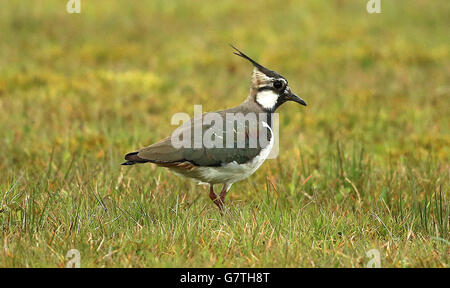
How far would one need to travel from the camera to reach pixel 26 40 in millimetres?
13391

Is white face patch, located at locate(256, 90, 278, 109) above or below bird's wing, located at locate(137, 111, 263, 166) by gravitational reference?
above

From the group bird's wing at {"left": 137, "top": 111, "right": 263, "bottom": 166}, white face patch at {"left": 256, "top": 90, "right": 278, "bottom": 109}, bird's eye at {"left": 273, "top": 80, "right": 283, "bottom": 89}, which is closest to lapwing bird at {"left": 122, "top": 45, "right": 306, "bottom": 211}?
bird's wing at {"left": 137, "top": 111, "right": 263, "bottom": 166}

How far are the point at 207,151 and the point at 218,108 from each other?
13.8ft

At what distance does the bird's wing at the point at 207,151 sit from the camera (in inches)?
213

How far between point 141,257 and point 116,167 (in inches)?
87.0

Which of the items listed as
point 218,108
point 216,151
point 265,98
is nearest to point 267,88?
point 265,98

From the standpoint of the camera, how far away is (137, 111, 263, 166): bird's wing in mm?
5398

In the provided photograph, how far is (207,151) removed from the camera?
544cm

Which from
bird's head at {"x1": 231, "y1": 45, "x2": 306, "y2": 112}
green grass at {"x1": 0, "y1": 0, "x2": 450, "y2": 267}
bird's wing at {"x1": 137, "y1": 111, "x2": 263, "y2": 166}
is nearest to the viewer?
green grass at {"x1": 0, "y1": 0, "x2": 450, "y2": 267}

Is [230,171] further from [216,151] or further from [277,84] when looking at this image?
[277,84]

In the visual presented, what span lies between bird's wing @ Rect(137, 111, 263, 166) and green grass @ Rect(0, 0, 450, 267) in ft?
1.19

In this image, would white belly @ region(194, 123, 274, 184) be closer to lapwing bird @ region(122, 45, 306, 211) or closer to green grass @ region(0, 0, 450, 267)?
lapwing bird @ region(122, 45, 306, 211)

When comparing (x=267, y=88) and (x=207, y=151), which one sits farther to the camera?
(x=267, y=88)

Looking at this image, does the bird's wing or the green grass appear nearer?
the green grass
